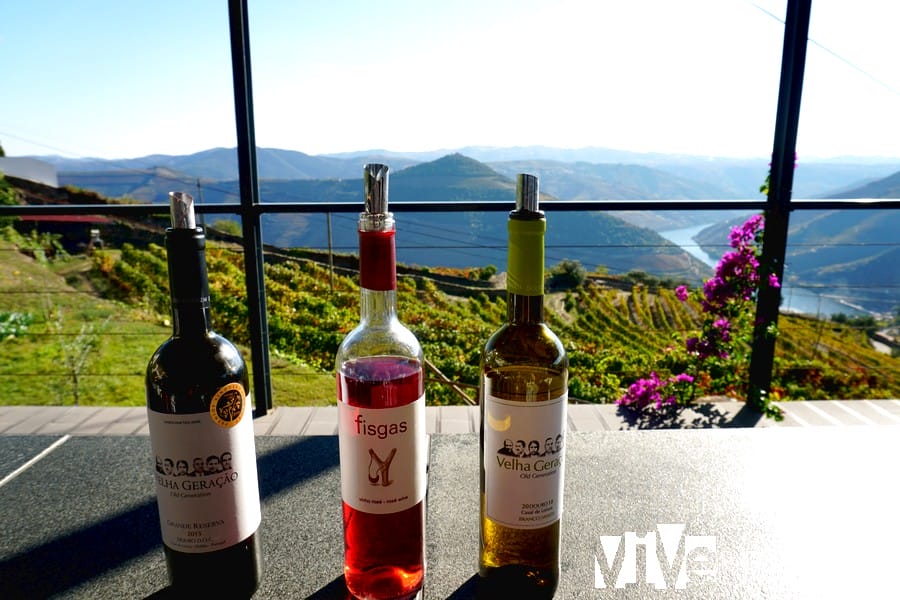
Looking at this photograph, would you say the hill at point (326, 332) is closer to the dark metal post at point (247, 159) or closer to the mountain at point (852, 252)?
the dark metal post at point (247, 159)

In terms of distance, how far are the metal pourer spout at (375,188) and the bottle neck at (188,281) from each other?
0.15 metres

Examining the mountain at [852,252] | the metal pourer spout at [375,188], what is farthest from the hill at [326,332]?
the mountain at [852,252]

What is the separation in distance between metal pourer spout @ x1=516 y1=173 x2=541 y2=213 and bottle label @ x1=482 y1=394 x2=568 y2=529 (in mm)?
181

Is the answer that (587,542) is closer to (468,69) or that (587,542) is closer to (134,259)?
(134,259)

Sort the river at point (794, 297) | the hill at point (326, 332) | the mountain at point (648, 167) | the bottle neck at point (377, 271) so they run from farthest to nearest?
the mountain at point (648, 167) < the hill at point (326, 332) < the river at point (794, 297) < the bottle neck at point (377, 271)

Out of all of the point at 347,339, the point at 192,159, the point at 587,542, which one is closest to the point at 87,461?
the point at 347,339

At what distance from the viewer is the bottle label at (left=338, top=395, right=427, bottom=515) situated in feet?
1.67

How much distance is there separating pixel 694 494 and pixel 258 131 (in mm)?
1792

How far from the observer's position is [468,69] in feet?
42.7

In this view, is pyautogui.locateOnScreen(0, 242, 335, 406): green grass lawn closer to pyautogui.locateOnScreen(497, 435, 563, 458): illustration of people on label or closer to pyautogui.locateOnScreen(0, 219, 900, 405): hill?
pyautogui.locateOnScreen(0, 219, 900, 405): hill

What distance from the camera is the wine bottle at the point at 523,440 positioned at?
0.53 meters

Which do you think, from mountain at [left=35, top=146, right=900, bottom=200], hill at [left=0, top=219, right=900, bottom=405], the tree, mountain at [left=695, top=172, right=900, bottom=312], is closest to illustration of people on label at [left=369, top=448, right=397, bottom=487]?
hill at [left=0, top=219, right=900, bottom=405]

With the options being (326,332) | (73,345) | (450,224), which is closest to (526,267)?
(450,224)

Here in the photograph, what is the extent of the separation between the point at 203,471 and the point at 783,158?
2072mm
